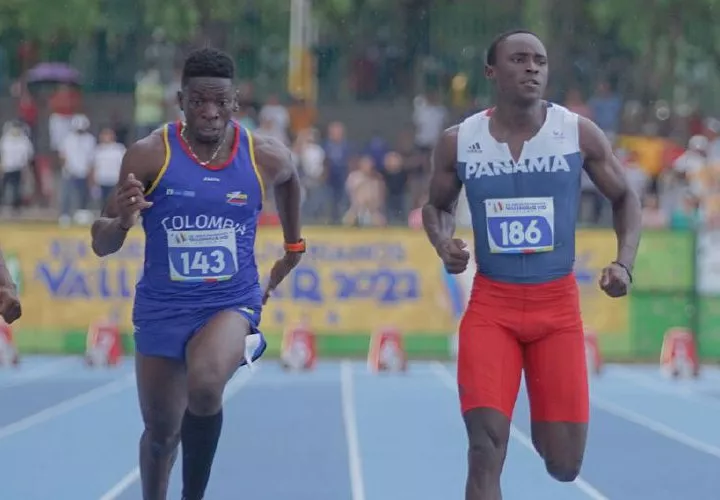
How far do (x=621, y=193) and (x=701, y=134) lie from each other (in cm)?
1974

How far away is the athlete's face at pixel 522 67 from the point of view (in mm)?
7348

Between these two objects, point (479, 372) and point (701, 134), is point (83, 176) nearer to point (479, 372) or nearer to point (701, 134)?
point (701, 134)

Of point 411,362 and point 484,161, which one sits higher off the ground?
point 484,161

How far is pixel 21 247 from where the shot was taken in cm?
A: 2014

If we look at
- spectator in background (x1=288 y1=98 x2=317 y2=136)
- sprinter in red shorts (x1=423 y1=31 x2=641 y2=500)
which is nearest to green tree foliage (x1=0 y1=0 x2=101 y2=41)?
spectator in background (x1=288 y1=98 x2=317 y2=136)

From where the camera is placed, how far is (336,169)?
24.3m

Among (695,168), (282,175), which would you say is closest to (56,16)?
(695,168)

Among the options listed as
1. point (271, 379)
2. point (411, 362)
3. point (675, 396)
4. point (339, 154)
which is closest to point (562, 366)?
point (675, 396)

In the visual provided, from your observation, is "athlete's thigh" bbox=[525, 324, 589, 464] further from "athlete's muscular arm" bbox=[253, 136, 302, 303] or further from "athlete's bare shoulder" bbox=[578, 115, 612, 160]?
"athlete's muscular arm" bbox=[253, 136, 302, 303]

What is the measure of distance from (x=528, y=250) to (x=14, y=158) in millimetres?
18394

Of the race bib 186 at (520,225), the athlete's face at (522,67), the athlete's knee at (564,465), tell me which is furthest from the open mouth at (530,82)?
the athlete's knee at (564,465)

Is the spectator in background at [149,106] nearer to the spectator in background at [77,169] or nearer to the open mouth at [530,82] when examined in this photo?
the spectator in background at [77,169]

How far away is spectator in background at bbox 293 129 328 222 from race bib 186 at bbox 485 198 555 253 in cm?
1610

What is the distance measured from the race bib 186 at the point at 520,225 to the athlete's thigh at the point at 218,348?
1.16 m
